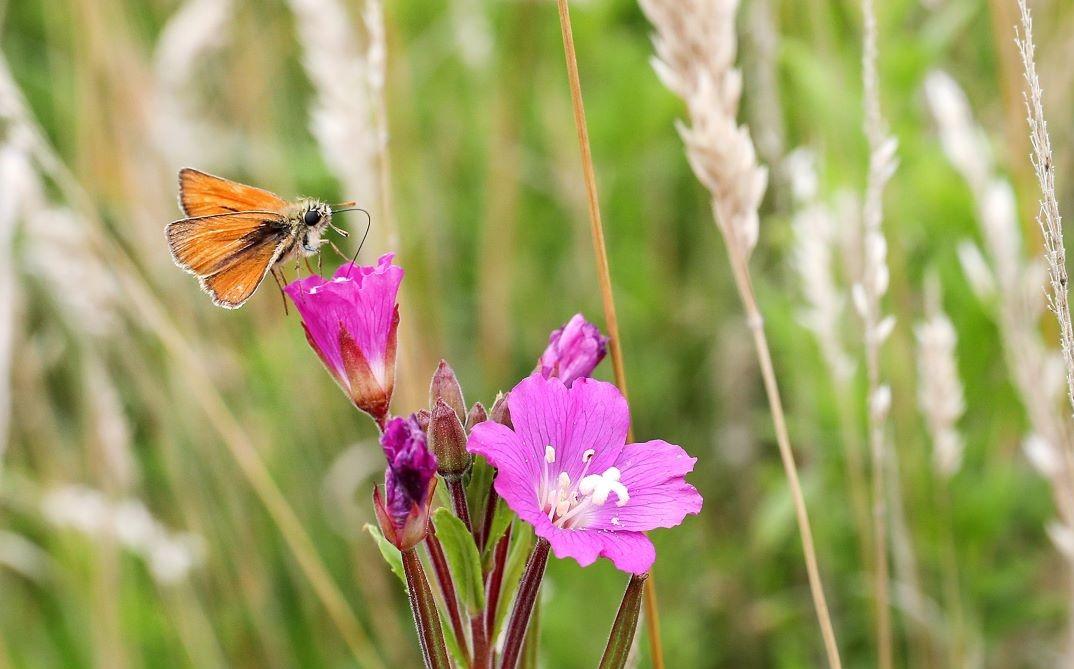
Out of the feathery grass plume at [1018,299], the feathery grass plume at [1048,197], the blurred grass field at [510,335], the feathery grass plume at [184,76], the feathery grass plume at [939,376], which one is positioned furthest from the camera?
the feathery grass plume at [184,76]

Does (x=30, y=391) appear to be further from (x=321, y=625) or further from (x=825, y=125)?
(x=825, y=125)

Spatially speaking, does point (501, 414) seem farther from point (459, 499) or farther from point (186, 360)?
point (186, 360)

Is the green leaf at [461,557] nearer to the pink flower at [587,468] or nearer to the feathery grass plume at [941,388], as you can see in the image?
the pink flower at [587,468]

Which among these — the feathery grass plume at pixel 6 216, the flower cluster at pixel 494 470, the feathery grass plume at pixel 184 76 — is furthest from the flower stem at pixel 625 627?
the feathery grass plume at pixel 184 76

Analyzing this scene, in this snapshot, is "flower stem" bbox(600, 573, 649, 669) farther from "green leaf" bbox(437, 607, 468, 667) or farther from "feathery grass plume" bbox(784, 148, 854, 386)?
"feathery grass plume" bbox(784, 148, 854, 386)

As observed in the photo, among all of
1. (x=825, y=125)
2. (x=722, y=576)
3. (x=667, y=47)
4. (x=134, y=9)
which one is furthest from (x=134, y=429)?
(x=667, y=47)

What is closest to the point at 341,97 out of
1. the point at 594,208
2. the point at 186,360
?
the point at 186,360
